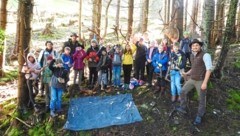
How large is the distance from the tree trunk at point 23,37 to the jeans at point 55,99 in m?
1.08

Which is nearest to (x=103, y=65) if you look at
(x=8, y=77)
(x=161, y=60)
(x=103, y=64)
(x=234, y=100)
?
(x=103, y=64)

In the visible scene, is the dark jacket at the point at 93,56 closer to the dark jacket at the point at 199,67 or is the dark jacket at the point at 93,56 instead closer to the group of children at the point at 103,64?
the group of children at the point at 103,64

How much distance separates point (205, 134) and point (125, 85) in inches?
128

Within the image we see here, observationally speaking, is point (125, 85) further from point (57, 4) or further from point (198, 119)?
point (57, 4)

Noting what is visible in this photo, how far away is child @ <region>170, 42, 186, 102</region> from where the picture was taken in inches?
342

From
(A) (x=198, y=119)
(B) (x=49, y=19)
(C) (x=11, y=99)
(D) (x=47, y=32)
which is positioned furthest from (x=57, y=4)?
(A) (x=198, y=119)

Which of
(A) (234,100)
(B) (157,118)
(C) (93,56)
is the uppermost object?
(C) (93,56)

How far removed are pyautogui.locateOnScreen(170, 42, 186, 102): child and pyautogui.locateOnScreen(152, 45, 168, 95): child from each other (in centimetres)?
33

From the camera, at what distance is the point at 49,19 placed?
32.3 metres

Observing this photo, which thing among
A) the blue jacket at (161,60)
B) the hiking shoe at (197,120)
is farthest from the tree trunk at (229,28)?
the hiking shoe at (197,120)

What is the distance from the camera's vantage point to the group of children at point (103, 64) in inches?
342

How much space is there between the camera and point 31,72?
895 centimetres

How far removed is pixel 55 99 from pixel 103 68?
1938mm

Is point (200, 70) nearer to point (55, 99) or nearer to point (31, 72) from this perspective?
point (55, 99)
